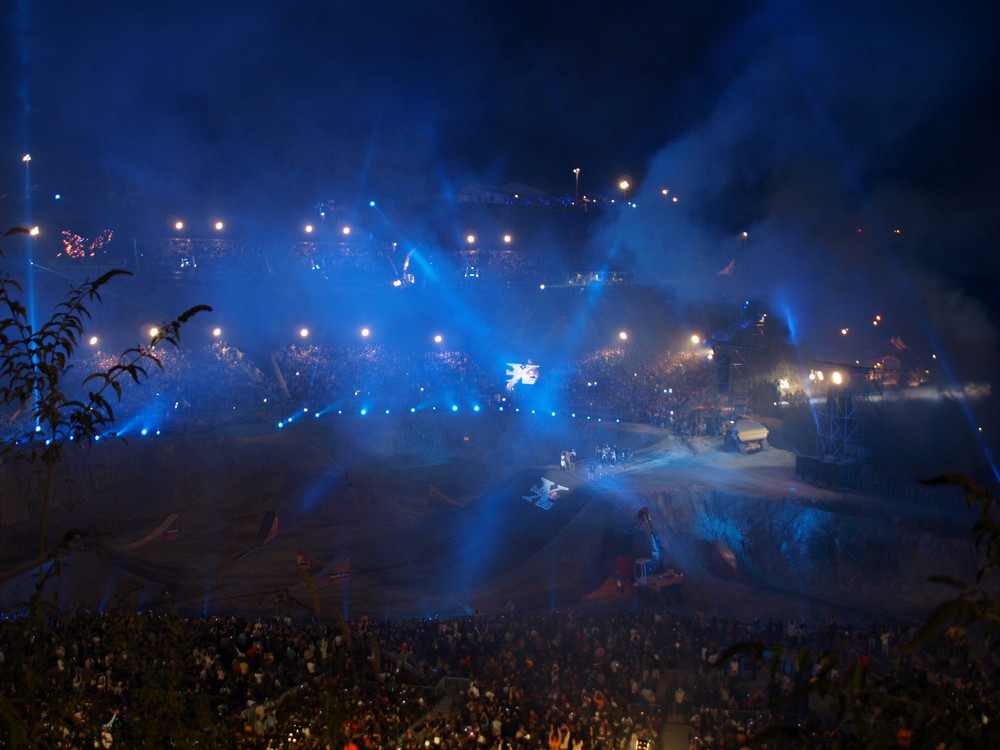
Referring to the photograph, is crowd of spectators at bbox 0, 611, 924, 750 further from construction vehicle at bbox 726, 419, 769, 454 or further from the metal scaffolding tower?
construction vehicle at bbox 726, 419, 769, 454

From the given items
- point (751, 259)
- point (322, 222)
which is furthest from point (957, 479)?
point (322, 222)

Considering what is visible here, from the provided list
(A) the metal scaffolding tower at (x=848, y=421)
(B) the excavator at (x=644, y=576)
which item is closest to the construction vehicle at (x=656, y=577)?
(B) the excavator at (x=644, y=576)

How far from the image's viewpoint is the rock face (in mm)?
17922

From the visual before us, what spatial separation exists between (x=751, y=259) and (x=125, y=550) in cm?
3204

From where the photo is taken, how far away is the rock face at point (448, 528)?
17.9m

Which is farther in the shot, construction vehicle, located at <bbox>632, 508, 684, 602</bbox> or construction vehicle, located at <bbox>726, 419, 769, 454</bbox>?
construction vehicle, located at <bbox>726, 419, 769, 454</bbox>

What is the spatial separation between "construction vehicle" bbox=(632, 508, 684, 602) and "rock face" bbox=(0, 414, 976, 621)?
0.46 metres

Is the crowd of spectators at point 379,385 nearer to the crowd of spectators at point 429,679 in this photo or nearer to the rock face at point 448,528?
the rock face at point 448,528

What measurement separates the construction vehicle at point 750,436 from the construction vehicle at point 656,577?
350 inches

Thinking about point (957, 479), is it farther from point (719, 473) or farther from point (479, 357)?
point (479, 357)

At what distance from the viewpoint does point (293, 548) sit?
21.7 metres

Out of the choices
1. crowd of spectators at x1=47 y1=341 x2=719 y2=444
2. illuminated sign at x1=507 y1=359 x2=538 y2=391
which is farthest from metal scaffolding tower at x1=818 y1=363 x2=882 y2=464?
illuminated sign at x1=507 y1=359 x2=538 y2=391

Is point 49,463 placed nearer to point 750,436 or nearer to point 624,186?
point 750,436

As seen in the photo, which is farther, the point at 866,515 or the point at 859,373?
the point at 859,373
